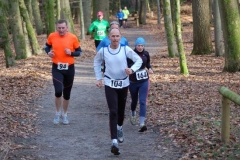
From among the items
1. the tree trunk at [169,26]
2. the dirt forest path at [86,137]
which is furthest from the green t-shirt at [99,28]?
the tree trunk at [169,26]

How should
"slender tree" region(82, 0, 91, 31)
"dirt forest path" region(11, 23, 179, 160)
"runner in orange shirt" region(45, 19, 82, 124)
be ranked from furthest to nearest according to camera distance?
1. "slender tree" region(82, 0, 91, 31)
2. "runner in orange shirt" region(45, 19, 82, 124)
3. "dirt forest path" region(11, 23, 179, 160)

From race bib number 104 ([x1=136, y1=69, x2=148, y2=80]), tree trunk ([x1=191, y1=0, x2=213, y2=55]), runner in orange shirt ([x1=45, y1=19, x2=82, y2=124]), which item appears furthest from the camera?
tree trunk ([x1=191, y1=0, x2=213, y2=55])

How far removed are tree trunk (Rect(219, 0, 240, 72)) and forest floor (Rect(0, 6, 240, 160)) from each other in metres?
0.62

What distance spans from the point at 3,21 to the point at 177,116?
9.82 m

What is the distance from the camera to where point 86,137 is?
8.97 metres

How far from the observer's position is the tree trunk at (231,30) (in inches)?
610

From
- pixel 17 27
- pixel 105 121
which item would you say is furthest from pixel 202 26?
pixel 105 121

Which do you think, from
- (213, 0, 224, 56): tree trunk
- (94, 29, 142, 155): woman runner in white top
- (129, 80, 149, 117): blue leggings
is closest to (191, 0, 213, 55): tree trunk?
(213, 0, 224, 56): tree trunk

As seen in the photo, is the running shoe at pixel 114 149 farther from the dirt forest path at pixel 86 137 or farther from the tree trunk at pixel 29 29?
the tree trunk at pixel 29 29

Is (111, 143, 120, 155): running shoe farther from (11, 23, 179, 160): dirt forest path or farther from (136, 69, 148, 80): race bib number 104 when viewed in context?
(136, 69, 148, 80): race bib number 104

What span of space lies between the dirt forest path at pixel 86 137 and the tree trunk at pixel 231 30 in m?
5.34

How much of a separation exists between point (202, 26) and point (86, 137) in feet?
46.1

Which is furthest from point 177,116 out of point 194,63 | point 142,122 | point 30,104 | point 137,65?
point 194,63

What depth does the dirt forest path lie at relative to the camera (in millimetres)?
7695
